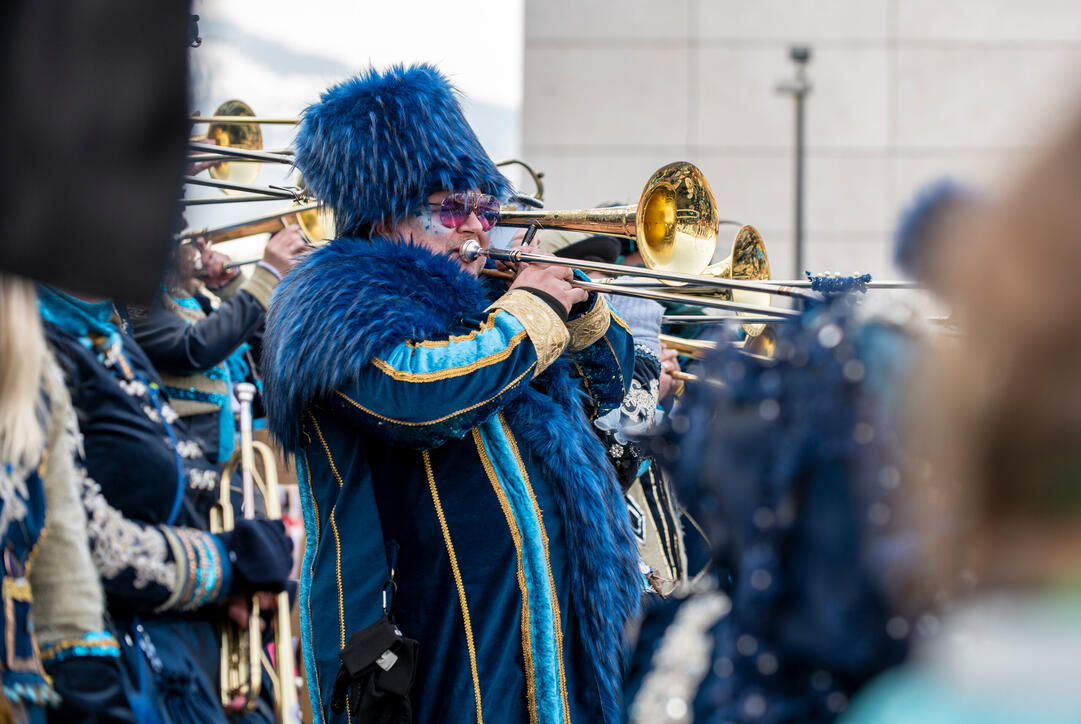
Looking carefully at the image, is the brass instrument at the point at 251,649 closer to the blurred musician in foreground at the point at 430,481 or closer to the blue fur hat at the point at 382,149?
the blurred musician in foreground at the point at 430,481

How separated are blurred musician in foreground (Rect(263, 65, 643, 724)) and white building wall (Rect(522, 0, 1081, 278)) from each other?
845cm

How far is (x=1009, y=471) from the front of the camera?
1010mm

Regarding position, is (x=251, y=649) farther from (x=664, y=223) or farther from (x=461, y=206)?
(x=664, y=223)

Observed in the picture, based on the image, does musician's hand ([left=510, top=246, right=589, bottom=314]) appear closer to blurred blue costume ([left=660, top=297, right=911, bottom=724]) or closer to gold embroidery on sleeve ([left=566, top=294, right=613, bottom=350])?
gold embroidery on sleeve ([left=566, top=294, right=613, bottom=350])

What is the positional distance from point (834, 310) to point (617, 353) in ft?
6.64

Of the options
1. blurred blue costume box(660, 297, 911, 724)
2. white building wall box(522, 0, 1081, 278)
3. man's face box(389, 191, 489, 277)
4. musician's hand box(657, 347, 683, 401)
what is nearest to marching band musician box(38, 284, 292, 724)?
man's face box(389, 191, 489, 277)

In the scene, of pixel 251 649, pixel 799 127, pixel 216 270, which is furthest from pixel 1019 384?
pixel 799 127

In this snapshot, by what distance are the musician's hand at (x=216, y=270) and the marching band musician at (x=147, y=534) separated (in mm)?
2019

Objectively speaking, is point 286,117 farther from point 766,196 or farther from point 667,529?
point 766,196

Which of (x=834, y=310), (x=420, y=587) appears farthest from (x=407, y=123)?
(x=834, y=310)

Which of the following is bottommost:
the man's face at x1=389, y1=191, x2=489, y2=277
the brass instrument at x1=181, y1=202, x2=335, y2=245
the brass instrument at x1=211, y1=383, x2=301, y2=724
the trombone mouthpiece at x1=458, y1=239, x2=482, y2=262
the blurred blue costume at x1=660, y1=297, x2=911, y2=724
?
the brass instrument at x1=211, y1=383, x2=301, y2=724

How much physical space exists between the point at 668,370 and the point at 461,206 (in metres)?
1.64

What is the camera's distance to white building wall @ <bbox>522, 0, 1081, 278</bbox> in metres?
11.3

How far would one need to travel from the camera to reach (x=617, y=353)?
10.8 ft
